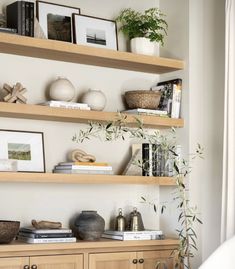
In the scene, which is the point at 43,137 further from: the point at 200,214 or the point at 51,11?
the point at 200,214

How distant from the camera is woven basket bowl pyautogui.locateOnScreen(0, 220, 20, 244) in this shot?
3654mm

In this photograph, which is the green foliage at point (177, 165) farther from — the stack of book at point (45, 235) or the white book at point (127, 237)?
the stack of book at point (45, 235)

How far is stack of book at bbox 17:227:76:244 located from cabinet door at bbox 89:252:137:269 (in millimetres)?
181

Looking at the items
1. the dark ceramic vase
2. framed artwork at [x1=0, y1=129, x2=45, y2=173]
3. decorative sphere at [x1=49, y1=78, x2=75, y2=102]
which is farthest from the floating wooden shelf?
the dark ceramic vase

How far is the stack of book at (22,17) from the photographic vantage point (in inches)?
153

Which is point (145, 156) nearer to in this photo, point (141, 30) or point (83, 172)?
point (83, 172)

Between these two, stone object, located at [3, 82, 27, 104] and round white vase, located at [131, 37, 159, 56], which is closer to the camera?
stone object, located at [3, 82, 27, 104]

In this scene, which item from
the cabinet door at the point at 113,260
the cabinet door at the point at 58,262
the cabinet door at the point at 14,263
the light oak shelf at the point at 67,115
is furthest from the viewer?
the cabinet door at the point at 113,260

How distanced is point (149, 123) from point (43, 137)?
0.72 metres

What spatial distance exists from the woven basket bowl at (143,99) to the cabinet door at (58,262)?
1.12m

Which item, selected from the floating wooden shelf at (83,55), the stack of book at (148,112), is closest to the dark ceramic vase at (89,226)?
the stack of book at (148,112)

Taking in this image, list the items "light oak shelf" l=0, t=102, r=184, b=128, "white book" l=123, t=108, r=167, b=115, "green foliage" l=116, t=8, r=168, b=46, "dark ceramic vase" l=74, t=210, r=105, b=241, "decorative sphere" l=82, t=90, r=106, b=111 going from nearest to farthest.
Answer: "light oak shelf" l=0, t=102, r=184, b=128 < "dark ceramic vase" l=74, t=210, r=105, b=241 < "decorative sphere" l=82, t=90, r=106, b=111 < "white book" l=123, t=108, r=167, b=115 < "green foliage" l=116, t=8, r=168, b=46

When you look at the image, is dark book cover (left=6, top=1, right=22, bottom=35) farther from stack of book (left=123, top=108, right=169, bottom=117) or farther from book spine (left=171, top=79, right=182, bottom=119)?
book spine (left=171, top=79, right=182, bottom=119)

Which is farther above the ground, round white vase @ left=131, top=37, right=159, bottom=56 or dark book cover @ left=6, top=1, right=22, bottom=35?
dark book cover @ left=6, top=1, right=22, bottom=35
